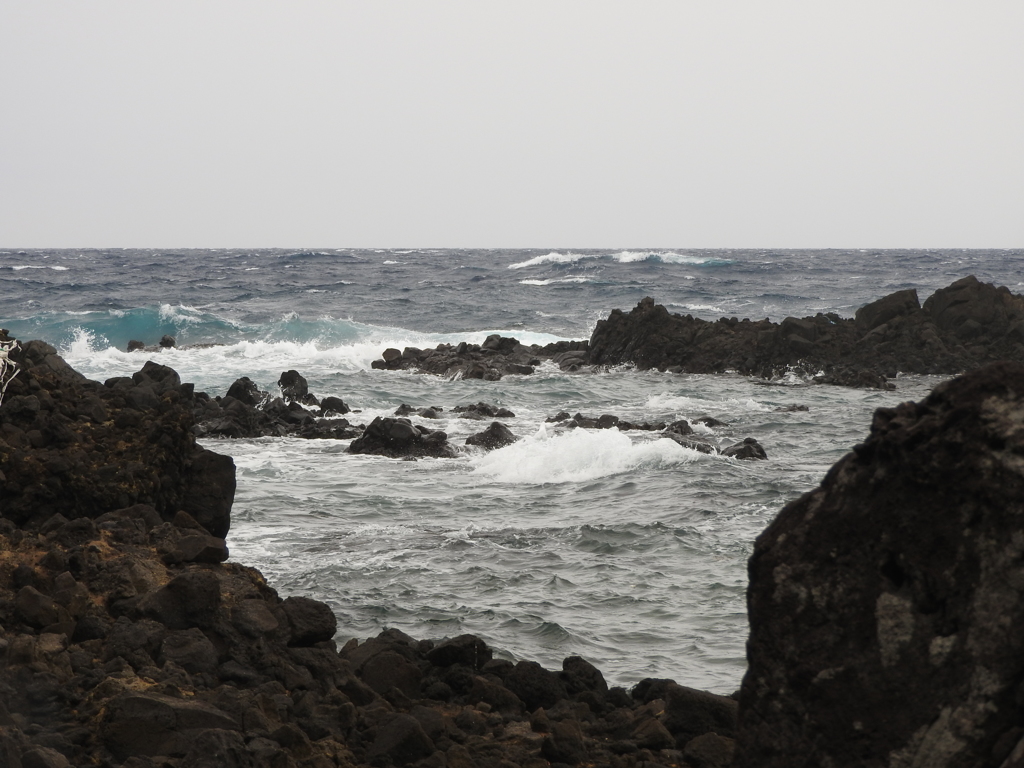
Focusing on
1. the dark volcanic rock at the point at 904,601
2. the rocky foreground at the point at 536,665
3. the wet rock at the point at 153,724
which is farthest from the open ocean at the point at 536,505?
the dark volcanic rock at the point at 904,601

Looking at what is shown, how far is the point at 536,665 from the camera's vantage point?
560 centimetres

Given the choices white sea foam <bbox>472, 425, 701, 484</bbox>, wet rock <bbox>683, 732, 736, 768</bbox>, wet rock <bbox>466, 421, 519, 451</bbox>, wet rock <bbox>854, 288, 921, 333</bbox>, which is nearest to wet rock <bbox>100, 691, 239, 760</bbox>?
wet rock <bbox>683, 732, 736, 768</bbox>

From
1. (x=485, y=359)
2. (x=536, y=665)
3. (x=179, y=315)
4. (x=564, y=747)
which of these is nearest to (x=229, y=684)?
(x=564, y=747)

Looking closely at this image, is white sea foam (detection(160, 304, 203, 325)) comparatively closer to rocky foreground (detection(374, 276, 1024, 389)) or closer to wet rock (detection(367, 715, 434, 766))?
rocky foreground (detection(374, 276, 1024, 389))

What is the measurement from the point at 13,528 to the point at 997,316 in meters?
24.3

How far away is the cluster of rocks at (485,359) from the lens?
24.4 meters

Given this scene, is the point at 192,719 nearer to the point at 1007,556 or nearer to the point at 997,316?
the point at 1007,556

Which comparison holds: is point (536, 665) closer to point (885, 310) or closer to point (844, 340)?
point (844, 340)

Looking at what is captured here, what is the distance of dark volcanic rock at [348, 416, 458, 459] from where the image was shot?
1444 cm

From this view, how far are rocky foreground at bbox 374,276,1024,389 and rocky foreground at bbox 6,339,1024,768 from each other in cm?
1781

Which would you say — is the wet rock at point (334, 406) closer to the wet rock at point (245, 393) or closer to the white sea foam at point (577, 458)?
Answer: the wet rock at point (245, 393)

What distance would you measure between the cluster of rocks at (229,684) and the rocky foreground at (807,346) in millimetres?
17537

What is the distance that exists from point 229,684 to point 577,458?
362 inches

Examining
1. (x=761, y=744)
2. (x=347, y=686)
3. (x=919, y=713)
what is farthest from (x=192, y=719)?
(x=919, y=713)
